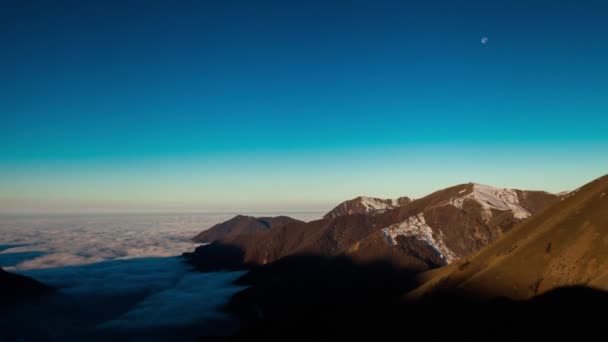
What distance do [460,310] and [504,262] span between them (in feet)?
134

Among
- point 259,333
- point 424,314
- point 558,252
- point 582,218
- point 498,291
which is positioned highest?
point 582,218

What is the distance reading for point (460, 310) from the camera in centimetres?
15575

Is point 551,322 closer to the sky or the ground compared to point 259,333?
closer to the sky

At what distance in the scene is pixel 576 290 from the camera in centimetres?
13000

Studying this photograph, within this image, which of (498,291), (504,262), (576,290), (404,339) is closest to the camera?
(576,290)

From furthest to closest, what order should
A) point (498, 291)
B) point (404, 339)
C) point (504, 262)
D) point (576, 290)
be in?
point (504, 262), point (498, 291), point (404, 339), point (576, 290)

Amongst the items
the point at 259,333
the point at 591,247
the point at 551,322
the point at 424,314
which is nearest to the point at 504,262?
the point at 591,247

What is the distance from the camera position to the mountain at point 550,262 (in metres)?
146

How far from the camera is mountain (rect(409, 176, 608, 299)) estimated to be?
14625 cm

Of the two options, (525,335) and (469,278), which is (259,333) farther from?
(525,335)

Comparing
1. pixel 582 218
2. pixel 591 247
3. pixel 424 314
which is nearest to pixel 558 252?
pixel 591 247

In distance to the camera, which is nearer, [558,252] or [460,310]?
[460,310]

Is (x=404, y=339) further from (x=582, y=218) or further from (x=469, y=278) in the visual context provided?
(x=582, y=218)

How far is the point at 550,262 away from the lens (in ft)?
534
